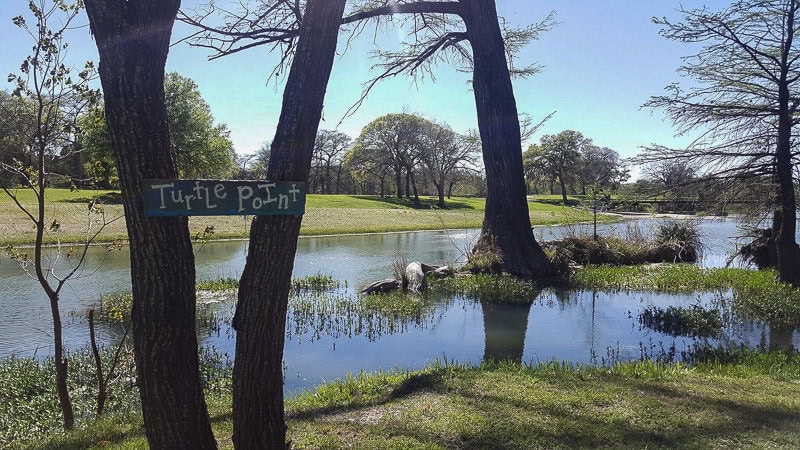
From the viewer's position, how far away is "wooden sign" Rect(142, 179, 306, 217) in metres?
2.87

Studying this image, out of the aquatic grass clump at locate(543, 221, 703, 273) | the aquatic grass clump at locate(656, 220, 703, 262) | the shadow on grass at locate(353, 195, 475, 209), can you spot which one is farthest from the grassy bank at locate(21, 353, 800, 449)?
the shadow on grass at locate(353, 195, 475, 209)

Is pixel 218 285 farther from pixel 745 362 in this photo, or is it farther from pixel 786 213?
pixel 786 213

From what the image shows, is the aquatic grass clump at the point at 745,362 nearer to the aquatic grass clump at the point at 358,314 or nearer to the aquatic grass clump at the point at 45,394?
the aquatic grass clump at the point at 358,314

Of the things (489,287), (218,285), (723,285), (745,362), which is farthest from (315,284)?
(723,285)

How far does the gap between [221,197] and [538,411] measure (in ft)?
10.7

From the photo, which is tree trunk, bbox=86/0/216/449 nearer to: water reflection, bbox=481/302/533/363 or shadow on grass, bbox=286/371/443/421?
shadow on grass, bbox=286/371/443/421

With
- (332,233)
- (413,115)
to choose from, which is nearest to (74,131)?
(332,233)

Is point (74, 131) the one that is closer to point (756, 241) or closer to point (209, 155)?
point (756, 241)

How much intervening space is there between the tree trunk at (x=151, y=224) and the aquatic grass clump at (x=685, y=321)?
826 cm

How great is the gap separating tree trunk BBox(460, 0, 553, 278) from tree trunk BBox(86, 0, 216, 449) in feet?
37.6

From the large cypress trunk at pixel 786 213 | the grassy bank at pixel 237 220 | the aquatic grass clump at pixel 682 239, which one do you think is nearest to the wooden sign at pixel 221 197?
the grassy bank at pixel 237 220

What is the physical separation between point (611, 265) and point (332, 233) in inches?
668

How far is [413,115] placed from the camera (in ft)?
176

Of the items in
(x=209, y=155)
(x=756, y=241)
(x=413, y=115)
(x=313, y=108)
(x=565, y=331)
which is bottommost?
(x=565, y=331)
